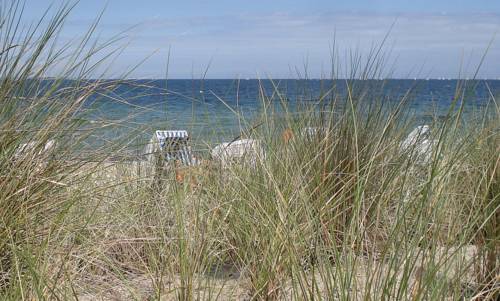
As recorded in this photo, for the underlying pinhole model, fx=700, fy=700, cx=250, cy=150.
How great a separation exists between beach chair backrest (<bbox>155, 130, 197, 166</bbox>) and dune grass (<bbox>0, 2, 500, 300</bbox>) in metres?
0.15

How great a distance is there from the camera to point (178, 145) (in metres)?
3.14

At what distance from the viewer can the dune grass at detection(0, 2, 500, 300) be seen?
1.75 metres

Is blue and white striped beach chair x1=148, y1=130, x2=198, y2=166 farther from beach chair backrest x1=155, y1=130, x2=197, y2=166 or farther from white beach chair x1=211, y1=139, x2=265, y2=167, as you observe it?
white beach chair x1=211, y1=139, x2=265, y2=167

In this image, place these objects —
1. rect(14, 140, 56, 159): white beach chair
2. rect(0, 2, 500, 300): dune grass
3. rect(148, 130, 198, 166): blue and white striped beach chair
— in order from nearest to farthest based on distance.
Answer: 1. rect(0, 2, 500, 300): dune grass
2. rect(14, 140, 56, 159): white beach chair
3. rect(148, 130, 198, 166): blue and white striped beach chair

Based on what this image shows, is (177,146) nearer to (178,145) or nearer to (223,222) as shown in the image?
(178,145)

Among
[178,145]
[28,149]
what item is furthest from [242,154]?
[28,149]

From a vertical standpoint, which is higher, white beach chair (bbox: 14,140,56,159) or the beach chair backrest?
white beach chair (bbox: 14,140,56,159)

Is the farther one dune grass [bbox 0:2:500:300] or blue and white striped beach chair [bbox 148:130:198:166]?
blue and white striped beach chair [bbox 148:130:198:166]

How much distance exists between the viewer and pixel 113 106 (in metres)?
2.88

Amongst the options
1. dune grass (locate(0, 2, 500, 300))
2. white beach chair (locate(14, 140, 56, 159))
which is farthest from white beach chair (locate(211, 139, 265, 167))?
white beach chair (locate(14, 140, 56, 159))

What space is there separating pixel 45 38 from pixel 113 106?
24.5 inches

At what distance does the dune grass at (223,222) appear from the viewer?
1.75 meters

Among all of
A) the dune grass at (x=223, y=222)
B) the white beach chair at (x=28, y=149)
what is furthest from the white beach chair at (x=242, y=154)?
the white beach chair at (x=28, y=149)

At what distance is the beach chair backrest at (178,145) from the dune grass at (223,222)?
15 centimetres
